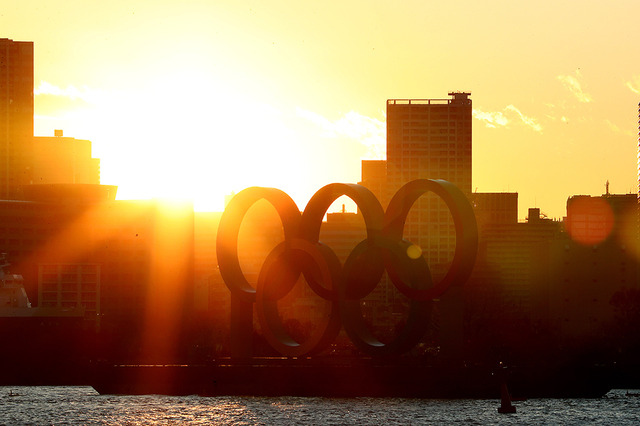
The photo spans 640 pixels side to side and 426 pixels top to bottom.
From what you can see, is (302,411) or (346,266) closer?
(302,411)

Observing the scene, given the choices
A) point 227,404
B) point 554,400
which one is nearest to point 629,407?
point 554,400

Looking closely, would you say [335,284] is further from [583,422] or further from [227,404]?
[583,422]

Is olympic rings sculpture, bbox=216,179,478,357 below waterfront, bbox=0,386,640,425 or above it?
above

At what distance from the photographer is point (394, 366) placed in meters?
89.6

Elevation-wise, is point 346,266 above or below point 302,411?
above

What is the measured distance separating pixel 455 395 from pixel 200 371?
20.5 metres

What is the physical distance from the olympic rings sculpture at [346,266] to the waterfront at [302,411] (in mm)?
4617

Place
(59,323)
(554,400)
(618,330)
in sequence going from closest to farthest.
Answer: (554,400) → (59,323) → (618,330)

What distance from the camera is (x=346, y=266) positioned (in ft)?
281

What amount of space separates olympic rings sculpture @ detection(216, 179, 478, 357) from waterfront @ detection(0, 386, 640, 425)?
462 centimetres

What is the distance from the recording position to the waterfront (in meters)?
75.7

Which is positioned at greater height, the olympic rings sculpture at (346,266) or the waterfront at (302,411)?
the olympic rings sculpture at (346,266)

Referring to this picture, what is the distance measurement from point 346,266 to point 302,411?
11311mm

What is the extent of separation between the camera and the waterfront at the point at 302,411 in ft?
248
